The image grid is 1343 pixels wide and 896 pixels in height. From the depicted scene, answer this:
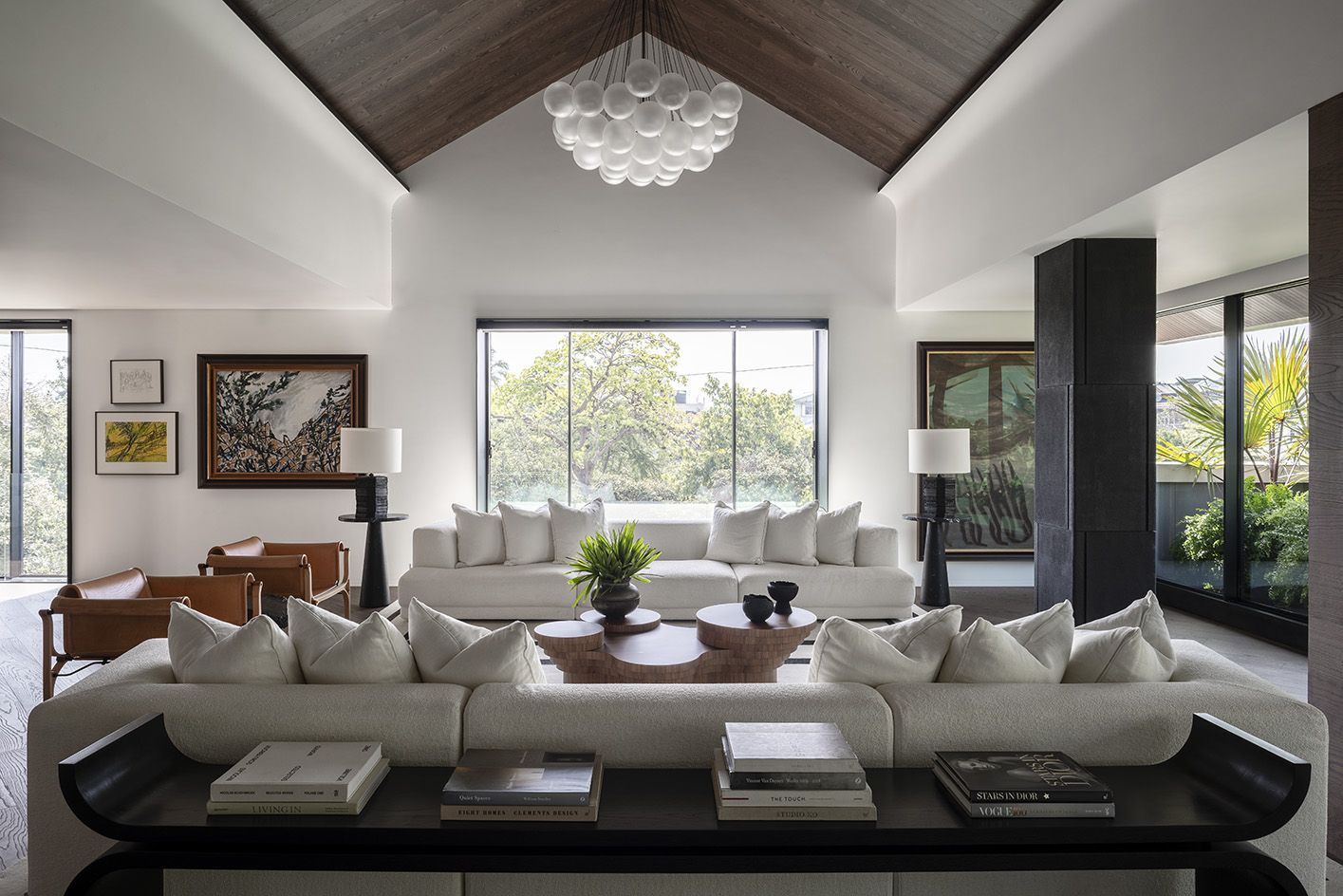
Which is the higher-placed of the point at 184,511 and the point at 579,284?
the point at 579,284

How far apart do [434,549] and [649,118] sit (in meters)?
3.41

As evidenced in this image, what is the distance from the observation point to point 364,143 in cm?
575

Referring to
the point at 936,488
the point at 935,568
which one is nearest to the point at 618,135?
the point at 936,488

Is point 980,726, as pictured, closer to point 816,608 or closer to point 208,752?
point 208,752

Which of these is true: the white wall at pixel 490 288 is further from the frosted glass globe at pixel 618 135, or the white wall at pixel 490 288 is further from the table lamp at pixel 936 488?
the frosted glass globe at pixel 618 135

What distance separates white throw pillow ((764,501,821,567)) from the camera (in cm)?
562

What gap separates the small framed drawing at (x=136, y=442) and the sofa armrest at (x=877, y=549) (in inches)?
231

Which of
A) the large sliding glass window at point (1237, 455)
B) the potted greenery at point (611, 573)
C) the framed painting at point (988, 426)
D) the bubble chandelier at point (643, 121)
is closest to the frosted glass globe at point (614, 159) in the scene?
the bubble chandelier at point (643, 121)

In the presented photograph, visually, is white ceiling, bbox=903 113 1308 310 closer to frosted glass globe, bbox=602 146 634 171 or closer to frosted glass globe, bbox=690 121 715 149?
frosted glass globe, bbox=690 121 715 149

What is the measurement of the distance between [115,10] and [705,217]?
172 inches

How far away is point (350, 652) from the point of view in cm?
202

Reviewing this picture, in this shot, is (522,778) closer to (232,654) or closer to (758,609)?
(232,654)

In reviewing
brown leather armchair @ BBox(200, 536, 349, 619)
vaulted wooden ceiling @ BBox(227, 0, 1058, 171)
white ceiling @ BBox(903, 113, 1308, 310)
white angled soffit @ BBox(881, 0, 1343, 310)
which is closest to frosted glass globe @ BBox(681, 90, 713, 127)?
vaulted wooden ceiling @ BBox(227, 0, 1058, 171)

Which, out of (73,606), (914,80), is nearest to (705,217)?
(914,80)
